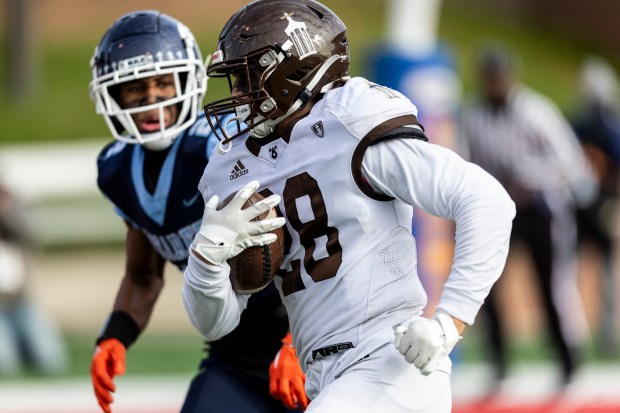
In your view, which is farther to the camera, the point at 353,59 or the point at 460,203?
the point at 353,59

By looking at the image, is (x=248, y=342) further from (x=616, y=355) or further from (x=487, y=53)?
(x=616, y=355)

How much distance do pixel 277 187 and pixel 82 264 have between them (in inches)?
416

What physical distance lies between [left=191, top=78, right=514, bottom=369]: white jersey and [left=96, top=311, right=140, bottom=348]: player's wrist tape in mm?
849

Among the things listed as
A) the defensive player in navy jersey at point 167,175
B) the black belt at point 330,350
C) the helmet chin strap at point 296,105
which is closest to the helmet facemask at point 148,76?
the defensive player in navy jersey at point 167,175

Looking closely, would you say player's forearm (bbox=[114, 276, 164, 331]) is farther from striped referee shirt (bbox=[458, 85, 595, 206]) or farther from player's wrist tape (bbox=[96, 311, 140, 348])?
striped referee shirt (bbox=[458, 85, 595, 206])

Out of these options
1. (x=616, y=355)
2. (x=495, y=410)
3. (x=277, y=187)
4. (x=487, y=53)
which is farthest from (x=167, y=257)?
(x=616, y=355)

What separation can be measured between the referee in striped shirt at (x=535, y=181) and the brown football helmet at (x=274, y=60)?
4459 millimetres

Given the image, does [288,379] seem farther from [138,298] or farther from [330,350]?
[138,298]

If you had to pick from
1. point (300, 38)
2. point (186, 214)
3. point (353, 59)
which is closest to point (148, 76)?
point (186, 214)

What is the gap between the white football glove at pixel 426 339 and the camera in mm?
2984

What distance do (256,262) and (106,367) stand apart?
1.04m

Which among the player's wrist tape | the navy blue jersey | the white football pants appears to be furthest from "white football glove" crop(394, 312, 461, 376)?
the player's wrist tape

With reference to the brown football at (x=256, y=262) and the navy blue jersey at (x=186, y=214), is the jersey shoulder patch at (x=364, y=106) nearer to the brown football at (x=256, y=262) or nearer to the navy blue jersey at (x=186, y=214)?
the brown football at (x=256, y=262)

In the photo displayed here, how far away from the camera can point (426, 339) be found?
298cm
